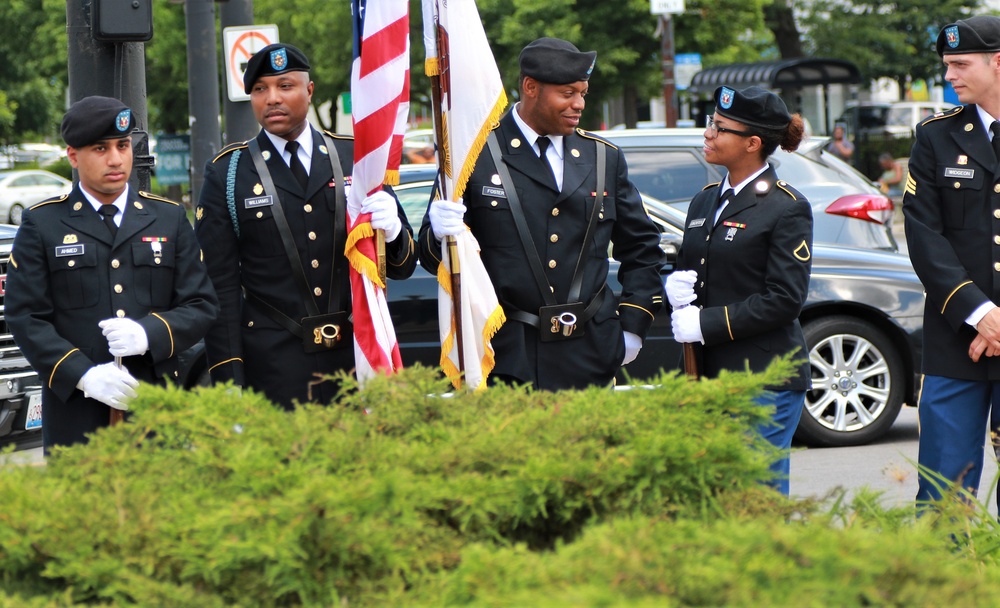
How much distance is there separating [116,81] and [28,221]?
256 centimetres

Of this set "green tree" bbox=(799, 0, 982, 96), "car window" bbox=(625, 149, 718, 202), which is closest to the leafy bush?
"car window" bbox=(625, 149, 718, 202)

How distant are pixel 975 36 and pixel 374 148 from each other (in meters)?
1.99

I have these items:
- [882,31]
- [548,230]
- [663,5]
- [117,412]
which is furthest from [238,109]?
[882,31]

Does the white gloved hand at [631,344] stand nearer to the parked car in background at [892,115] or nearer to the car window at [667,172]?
the car window at [667,172]

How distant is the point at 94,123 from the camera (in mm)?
4137

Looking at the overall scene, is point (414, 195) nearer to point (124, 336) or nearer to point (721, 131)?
point (721, 131)

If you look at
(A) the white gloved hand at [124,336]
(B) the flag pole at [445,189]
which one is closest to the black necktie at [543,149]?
(B) the flag pole at [445,189]

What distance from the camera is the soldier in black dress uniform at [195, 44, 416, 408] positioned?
14.7 feet

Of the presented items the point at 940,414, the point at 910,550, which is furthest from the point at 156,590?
the point at 940,414

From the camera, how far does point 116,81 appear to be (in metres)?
6.54

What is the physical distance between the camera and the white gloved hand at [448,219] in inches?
171

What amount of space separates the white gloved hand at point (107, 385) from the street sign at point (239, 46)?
7591 mm

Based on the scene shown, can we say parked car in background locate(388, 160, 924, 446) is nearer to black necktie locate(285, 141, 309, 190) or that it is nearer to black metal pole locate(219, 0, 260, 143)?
black necktie locate(285, 141, 309, 190)

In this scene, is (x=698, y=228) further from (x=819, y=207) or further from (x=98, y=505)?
(x=819, y=207)
